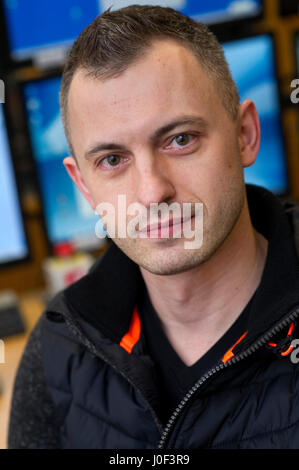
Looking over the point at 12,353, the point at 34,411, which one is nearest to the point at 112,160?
the point at 34,411

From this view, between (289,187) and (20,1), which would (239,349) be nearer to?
(289,187)

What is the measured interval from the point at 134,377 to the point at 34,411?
261 mm

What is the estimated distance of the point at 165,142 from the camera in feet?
2.85

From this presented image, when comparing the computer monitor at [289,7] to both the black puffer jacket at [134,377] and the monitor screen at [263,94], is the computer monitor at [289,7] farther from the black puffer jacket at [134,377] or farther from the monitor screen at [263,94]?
the black puffer jacket at [134,377]

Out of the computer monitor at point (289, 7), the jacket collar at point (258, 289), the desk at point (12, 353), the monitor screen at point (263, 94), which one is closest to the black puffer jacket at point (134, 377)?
the jacket collar at point (258, 289)


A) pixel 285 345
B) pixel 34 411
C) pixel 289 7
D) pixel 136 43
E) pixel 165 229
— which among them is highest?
pixel 289 7

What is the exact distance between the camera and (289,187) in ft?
5.92

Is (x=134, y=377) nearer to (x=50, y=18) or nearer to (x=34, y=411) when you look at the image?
(x=34, y=411)

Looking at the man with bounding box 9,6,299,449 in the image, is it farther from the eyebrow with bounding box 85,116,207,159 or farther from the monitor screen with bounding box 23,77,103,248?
the monitor screen with bounding box 23,77,103,248

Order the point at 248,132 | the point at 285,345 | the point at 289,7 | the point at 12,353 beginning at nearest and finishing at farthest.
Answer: the point at 285,345
the point at 248,132
the point at 12,353
the point at 289,7

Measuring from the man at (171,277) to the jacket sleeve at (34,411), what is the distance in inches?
0.4

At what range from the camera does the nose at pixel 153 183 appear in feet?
2.76

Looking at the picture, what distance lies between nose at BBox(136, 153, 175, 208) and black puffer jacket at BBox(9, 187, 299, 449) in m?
0.20
